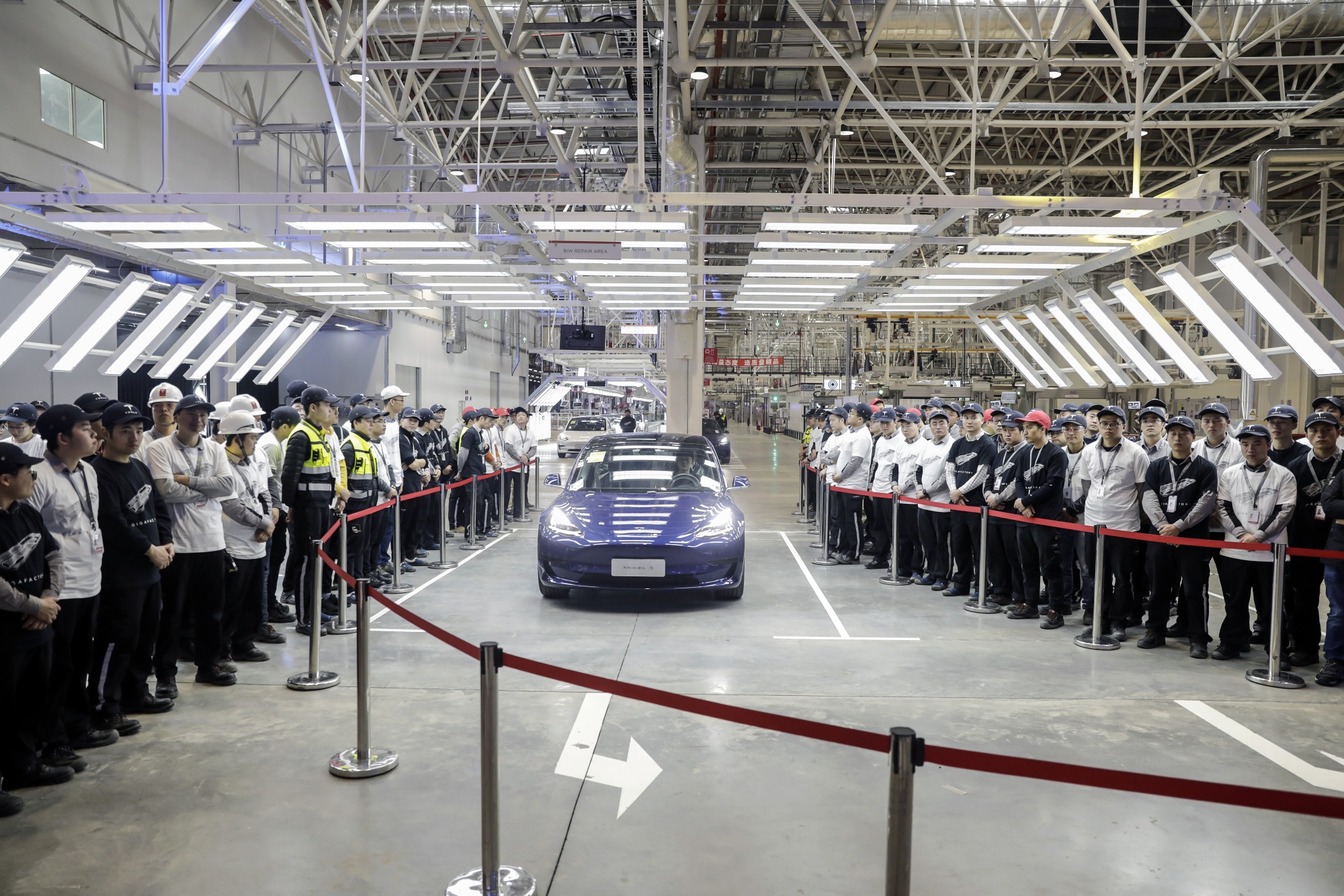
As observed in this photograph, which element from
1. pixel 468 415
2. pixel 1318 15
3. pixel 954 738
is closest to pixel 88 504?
pixel 954 738

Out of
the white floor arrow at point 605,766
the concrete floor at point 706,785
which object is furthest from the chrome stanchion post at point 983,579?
the white floor arrow at point 605,766

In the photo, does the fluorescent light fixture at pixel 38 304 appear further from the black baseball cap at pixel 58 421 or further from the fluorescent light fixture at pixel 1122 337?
the fluorescent light fixture at pixel 1122 337

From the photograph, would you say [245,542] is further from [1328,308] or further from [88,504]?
[1328,308]

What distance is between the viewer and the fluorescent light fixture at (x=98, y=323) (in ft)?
34.7

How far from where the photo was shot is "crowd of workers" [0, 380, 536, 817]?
143 inches

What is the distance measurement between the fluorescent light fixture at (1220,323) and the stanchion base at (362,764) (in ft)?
25.9

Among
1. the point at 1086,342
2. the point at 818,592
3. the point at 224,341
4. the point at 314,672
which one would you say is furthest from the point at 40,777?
the point at 1086,342

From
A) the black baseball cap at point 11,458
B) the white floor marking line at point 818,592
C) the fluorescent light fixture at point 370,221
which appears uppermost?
the fluorescent light fixture at point 370,221

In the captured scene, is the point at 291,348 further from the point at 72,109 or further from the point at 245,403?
the point at 245,403

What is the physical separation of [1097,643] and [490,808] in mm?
5045

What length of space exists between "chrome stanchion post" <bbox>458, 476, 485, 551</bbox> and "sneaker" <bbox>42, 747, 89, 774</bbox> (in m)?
6.62

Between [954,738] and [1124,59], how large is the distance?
7028 mm

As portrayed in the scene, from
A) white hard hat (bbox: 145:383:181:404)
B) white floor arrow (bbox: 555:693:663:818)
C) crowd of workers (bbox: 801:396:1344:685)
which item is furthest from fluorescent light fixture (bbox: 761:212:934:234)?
white hard hat (bbox: 145:383:181:404)

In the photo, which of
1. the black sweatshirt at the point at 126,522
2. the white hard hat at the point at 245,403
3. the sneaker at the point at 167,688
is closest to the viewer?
the black sweatshirt at the point at 126,522
